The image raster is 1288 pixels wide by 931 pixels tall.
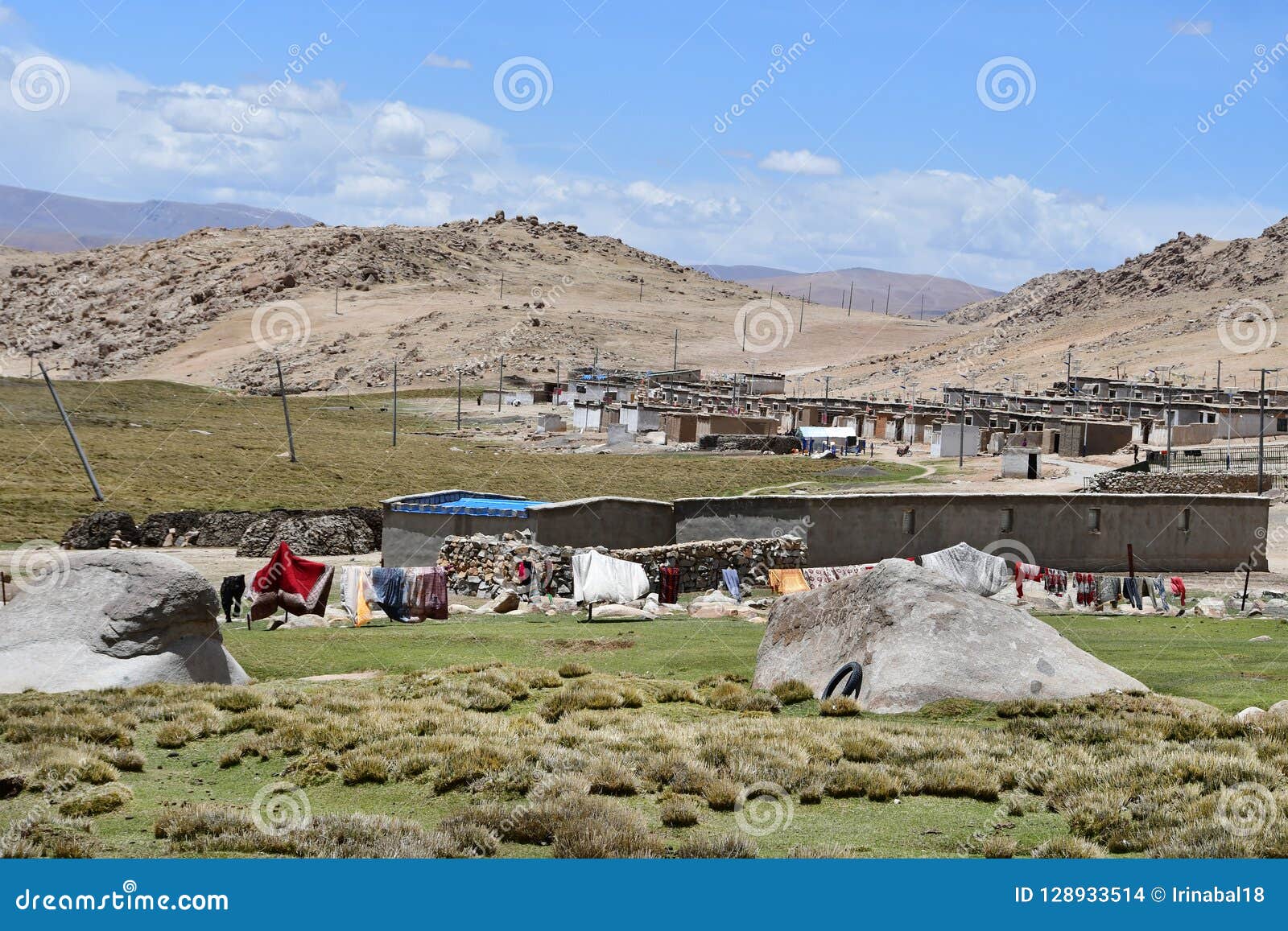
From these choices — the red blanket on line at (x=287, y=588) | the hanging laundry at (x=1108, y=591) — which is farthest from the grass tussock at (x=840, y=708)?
the hanging laundry at (x=1108, y=591)

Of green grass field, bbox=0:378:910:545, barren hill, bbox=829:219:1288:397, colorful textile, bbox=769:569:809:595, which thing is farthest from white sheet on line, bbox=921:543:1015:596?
barren hill, bbox=829:219:1288:397

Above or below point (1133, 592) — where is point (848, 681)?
above

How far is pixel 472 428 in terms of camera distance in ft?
325

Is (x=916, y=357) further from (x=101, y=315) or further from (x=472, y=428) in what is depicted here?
(x=101, y=315)

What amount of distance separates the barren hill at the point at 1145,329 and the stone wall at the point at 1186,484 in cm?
6964

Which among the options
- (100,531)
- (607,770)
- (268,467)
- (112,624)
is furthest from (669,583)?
(268,467)

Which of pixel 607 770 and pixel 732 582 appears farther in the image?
pixel 732 582

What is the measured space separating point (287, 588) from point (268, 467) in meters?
43.6

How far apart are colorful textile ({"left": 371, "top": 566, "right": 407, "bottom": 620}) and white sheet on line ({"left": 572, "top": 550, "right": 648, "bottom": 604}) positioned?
3648 mm

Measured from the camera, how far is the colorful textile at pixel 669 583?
90.0ft

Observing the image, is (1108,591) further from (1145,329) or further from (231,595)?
(1145,329)

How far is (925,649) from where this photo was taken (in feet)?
46.1

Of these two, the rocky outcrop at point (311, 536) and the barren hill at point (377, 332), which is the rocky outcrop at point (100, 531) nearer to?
the rocky outcrop at point (311, 536)

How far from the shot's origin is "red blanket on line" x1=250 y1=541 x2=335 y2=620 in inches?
918
